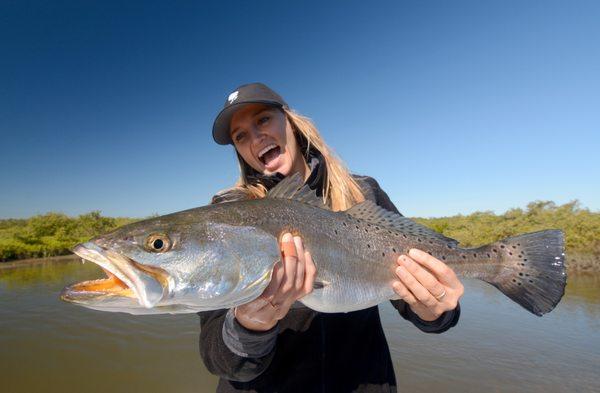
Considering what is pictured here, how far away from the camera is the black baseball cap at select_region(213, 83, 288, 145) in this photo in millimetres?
3151

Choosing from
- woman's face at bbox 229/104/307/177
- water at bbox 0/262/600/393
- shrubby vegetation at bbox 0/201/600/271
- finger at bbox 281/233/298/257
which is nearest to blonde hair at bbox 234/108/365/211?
woman's face at bbox 229/104/307/177

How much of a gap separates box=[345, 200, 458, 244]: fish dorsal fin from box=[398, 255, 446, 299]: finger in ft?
1.38

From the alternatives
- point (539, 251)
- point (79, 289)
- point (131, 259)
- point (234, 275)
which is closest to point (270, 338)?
point (234, 275)

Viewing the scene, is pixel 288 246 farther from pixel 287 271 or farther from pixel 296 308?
pixel 296 308

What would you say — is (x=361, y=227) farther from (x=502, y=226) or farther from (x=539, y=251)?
Answer: (x=502, y=226)

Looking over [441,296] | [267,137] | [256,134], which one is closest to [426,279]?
[441,296]

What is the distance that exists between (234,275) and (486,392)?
7911 mm

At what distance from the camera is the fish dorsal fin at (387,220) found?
2975 millimetres

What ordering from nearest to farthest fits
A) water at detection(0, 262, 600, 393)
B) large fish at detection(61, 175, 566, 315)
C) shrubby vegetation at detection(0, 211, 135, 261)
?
large fish at detection(61, 175, 566, 315)
water at detection(0, 262, 600, 393)
shrubby vegetation at detection(0, 211, 135, 261)

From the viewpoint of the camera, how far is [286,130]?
341 centimetres

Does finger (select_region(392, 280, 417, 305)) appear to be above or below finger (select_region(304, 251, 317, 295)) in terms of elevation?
below

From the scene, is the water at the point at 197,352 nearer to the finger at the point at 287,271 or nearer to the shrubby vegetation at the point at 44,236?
the finger at the point at 287,271

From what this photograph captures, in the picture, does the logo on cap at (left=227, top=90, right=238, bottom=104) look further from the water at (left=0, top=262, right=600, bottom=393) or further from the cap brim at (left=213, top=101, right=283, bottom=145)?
the water at (left=0, top=262, right=600, bottom=393)

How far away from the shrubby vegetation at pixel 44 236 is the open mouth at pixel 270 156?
24626 mm
